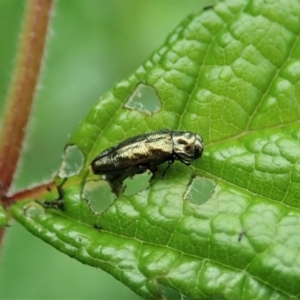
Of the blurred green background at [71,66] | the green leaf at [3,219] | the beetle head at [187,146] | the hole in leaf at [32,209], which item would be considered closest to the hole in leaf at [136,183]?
the beetle head at [187,146]

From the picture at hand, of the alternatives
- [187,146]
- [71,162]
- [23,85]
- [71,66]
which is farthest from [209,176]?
[71,66]

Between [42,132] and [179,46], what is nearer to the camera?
[179,46]

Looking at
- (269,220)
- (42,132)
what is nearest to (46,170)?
(42,132)

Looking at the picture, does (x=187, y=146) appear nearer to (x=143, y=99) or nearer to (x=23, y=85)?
(x=143, y=99)

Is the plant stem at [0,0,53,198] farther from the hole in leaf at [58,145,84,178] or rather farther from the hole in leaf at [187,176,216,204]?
the hole in leaf at [187,176,216,204]

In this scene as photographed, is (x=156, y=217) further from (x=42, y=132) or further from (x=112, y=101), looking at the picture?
(x=42, y=132)
